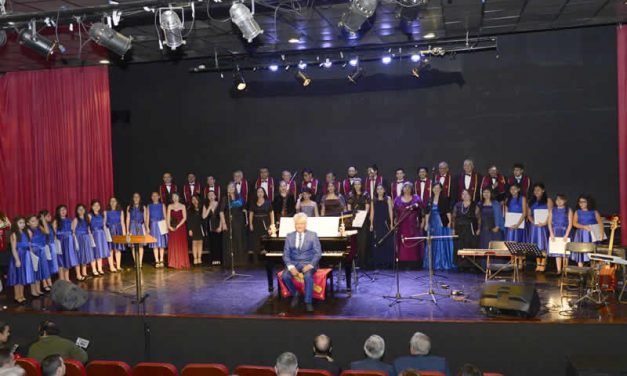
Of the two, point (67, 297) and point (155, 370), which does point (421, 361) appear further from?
point (67, 297)

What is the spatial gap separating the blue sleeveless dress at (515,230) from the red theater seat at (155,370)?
6683mm

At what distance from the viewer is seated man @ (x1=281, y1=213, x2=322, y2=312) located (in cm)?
725

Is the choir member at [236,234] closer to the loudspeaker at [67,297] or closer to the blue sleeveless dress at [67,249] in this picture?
the blue sleeveless dress at [67,249]

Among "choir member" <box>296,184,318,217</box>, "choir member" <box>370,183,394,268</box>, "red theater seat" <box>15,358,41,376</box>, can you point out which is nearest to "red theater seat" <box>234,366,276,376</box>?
"red theater seat" <box>15,358,41,376</box>

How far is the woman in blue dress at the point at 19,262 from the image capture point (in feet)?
27.3

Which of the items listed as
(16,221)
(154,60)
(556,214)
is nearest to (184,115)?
(154,60)

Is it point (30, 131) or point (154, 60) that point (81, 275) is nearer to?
point (30, 131)

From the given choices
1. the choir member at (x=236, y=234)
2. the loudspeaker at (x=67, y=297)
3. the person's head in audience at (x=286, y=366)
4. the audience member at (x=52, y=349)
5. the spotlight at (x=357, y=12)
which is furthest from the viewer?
the choir member at (x=236, y=234)

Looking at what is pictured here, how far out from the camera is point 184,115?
1262 cm

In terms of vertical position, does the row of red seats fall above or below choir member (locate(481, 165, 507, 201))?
below

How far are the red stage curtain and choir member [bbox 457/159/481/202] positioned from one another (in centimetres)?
233

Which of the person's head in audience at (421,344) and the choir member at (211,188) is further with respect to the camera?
the choir member at (211,188)

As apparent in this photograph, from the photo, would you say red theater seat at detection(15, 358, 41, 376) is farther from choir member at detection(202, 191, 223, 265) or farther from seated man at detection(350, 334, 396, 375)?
choir member at detection(202, 191, 223, 265)

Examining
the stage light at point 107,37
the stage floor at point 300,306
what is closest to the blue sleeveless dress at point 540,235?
the stage floor at point 300,306
